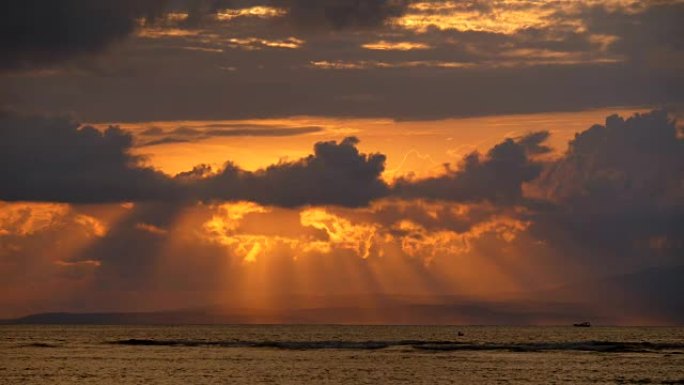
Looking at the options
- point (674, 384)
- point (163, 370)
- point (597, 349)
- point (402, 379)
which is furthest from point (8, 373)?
point (597, 349)

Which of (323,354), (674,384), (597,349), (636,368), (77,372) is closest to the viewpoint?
Answer: (674,384)

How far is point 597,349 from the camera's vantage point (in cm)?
19038

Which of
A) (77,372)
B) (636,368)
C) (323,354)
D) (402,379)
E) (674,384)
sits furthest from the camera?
(323,354)

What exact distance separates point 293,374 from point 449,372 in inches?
744

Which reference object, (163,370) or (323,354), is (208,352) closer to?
(323,354)

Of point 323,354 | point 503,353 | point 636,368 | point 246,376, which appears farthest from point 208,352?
point 636,368

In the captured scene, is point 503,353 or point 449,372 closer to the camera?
point 449,372

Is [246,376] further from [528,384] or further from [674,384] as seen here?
[674,384]

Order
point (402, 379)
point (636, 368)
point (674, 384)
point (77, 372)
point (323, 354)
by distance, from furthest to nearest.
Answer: point (323, 354) → point (636, 368) → point (77, 372) → point (402, 379) → point (674, 384)

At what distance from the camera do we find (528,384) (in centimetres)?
11100

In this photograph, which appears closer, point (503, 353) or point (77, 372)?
point (77, 372)

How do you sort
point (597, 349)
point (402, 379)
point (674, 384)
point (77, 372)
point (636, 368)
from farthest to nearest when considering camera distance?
point (597, 349) → point (636, 368) → point (77, 372) → point (402, 379) → point (674, 384)

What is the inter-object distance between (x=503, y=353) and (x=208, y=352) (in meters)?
49.3

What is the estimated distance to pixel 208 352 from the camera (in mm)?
180625
